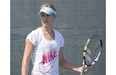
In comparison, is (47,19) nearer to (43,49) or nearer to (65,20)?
(43,49)

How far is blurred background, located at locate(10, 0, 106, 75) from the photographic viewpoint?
480 centimetres

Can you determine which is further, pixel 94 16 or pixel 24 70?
pixel 94 16

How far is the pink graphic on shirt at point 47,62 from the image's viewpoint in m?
3.01

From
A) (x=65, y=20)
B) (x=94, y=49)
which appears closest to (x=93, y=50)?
(x=94, y=49)

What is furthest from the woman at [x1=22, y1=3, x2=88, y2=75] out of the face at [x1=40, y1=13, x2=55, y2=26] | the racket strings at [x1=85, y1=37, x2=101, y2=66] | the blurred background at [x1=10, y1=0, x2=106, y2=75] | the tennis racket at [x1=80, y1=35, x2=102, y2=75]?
the blurred background at [x1=10, y1=0, x2=106, y2=75]

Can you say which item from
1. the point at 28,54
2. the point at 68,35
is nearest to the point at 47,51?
the point at 28,54

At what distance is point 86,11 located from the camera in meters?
4.84

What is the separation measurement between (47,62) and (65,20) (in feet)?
6.07

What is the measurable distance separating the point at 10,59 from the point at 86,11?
987 mm

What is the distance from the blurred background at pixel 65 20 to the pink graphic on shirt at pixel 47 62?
1.80 meters

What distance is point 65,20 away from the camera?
4.84m

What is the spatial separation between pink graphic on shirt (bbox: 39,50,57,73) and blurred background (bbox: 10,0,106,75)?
1801 mm

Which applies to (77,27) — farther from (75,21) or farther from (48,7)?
(48,7)

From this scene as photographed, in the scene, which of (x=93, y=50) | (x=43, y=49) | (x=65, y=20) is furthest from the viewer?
(x=65, y=20)
